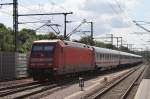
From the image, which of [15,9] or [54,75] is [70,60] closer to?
[54,75]

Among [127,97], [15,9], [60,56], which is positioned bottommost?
[127,97]

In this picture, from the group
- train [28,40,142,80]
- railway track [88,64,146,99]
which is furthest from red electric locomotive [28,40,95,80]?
railway track [88,64,146,99]

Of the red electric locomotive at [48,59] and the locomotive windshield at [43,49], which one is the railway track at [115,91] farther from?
the locomotive windshield at [43,49]

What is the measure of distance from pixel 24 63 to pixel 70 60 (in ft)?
22.8

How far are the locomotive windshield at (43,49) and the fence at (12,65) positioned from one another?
437 centimetres

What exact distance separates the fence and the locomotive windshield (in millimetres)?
4369

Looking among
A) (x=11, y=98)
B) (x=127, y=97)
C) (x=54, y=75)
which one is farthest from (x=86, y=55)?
(x=11, y=98)

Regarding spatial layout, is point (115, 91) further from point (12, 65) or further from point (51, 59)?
point (12, 65)

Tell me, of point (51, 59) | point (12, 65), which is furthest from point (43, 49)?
point (12, 65)

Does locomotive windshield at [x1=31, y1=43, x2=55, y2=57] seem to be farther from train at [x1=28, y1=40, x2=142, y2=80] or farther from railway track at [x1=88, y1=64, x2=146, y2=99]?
railway track at [x1=88, y1=64, x2=146, y2=99]

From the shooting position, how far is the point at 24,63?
39062 mm

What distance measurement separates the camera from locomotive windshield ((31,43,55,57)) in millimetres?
29989

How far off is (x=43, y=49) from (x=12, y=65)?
6847 millimetres

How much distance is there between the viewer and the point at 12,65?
3628cm
